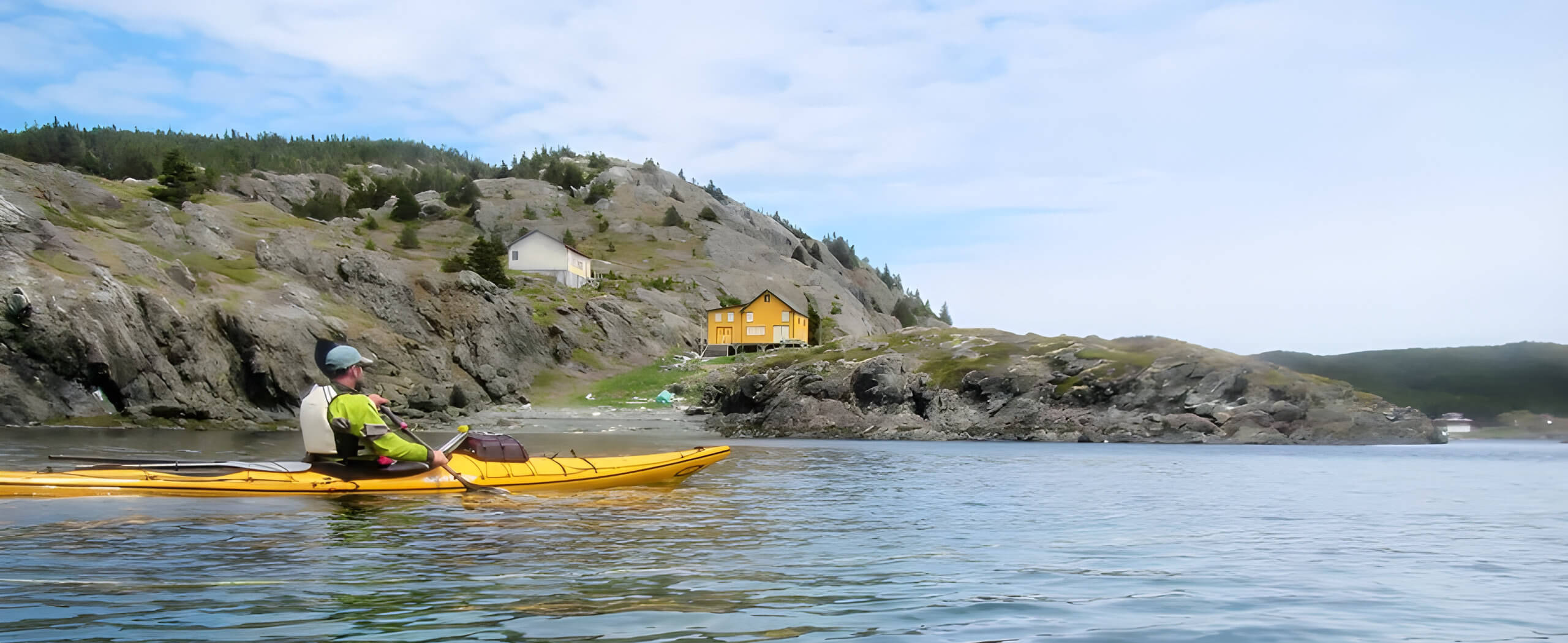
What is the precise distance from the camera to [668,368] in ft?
326

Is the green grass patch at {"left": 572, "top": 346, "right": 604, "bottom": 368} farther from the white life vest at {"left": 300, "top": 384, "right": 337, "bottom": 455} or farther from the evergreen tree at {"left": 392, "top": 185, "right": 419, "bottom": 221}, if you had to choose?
the white life vest at {"left": 300, "top": 384, "right": 337, "bottom": 455}

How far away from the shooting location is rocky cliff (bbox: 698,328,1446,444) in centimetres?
6712

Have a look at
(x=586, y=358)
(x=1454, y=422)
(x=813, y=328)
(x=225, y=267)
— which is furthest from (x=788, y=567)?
(x=813, y=328)

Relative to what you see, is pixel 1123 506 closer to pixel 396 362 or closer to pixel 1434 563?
pixel 1434 563

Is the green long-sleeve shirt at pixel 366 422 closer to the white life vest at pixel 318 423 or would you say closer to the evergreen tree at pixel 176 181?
the white life vest at pixel 318 423

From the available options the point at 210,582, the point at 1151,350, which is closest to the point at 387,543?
the point at 210,582

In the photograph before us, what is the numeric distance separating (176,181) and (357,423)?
97823 millimetres

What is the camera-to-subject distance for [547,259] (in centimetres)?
13350

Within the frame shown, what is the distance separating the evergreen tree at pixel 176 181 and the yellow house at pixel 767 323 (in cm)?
5528

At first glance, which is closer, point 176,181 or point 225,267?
point 225,267

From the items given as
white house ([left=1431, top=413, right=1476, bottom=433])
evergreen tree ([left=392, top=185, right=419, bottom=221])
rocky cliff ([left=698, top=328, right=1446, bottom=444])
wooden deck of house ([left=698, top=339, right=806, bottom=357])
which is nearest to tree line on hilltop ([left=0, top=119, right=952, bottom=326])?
evergreen tree ([left=392, top=185, right=419, bottom=221])

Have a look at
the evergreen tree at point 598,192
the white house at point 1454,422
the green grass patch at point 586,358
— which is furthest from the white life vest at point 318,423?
the evergreen tree at point 598,192

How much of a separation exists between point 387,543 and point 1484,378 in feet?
264

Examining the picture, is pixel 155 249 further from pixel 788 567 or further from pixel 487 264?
pixel 788 567
